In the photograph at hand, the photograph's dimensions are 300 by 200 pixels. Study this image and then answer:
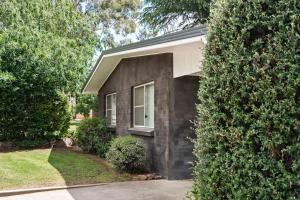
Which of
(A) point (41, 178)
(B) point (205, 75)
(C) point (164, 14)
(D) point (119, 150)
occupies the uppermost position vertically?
(C) point (164, 14)

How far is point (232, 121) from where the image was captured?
382 centimetres

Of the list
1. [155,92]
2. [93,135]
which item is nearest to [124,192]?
[155,92]

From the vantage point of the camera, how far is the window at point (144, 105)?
11.4 metres

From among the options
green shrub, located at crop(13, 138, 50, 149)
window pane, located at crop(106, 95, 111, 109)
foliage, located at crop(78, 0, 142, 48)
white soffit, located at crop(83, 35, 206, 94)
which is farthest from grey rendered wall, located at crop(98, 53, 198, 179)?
foliage, located at crop(78, 0, 142, 48)

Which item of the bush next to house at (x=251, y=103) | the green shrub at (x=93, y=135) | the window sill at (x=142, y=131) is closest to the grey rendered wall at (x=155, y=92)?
the window sill at (x=142, y=131)

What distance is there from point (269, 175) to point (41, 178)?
25.1ft

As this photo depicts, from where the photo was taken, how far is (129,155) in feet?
33.9

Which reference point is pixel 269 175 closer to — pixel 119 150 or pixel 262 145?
pixel 262 145

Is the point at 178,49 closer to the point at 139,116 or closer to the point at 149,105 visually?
the point at 149,105

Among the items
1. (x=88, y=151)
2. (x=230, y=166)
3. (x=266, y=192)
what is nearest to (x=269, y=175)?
(x=266, y=192)

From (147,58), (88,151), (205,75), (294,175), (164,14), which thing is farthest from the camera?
(164,14)

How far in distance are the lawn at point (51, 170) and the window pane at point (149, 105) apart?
6.05ft

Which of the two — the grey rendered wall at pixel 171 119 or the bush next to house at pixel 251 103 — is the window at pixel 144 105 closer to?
the grey rendered wall at pixel 171 119

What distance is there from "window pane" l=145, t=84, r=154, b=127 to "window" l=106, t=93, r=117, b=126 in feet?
13.9
